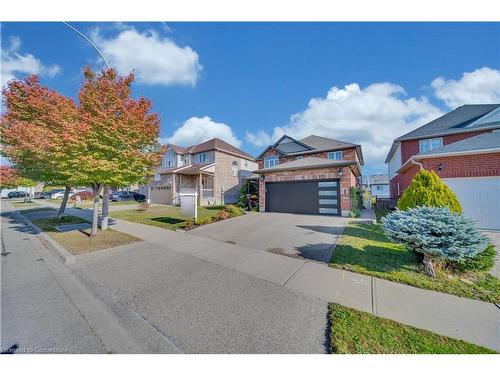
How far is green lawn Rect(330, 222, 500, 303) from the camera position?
3.83m

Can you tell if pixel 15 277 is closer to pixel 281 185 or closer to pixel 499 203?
pixel 281 185

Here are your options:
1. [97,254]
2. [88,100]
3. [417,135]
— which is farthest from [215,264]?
[417,135]

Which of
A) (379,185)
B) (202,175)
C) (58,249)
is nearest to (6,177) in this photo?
(202,175)

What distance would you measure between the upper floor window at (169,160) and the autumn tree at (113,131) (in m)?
18.4

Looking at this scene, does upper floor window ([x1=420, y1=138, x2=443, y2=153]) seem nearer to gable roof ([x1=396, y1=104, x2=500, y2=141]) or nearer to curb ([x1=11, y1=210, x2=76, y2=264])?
gable roof ([x1=396, y1=104, x2=500, y2=141])

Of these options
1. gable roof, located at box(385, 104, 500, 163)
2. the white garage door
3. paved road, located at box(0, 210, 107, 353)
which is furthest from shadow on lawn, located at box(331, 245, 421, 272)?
gable roof, located at box(385, 104, 500, 163)

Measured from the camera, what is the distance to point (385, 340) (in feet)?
8.41

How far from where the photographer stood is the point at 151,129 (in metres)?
8.38

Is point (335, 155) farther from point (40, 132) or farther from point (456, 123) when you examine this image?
point (40, 132)

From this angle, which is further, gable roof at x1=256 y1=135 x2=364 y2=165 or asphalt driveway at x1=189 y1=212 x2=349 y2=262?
gable roof at x1=256 y1=135 x2=364 y2=165

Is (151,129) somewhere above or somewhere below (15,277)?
above

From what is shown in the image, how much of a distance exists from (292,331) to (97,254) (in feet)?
21.1

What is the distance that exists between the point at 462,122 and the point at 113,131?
82.7 ft

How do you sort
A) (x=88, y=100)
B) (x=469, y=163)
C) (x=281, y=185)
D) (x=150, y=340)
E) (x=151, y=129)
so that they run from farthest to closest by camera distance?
(x=281, y=185)
(x=469, y=163)
(x=151, y=129)
(x=88, y=100)
(x=150, y=340)
